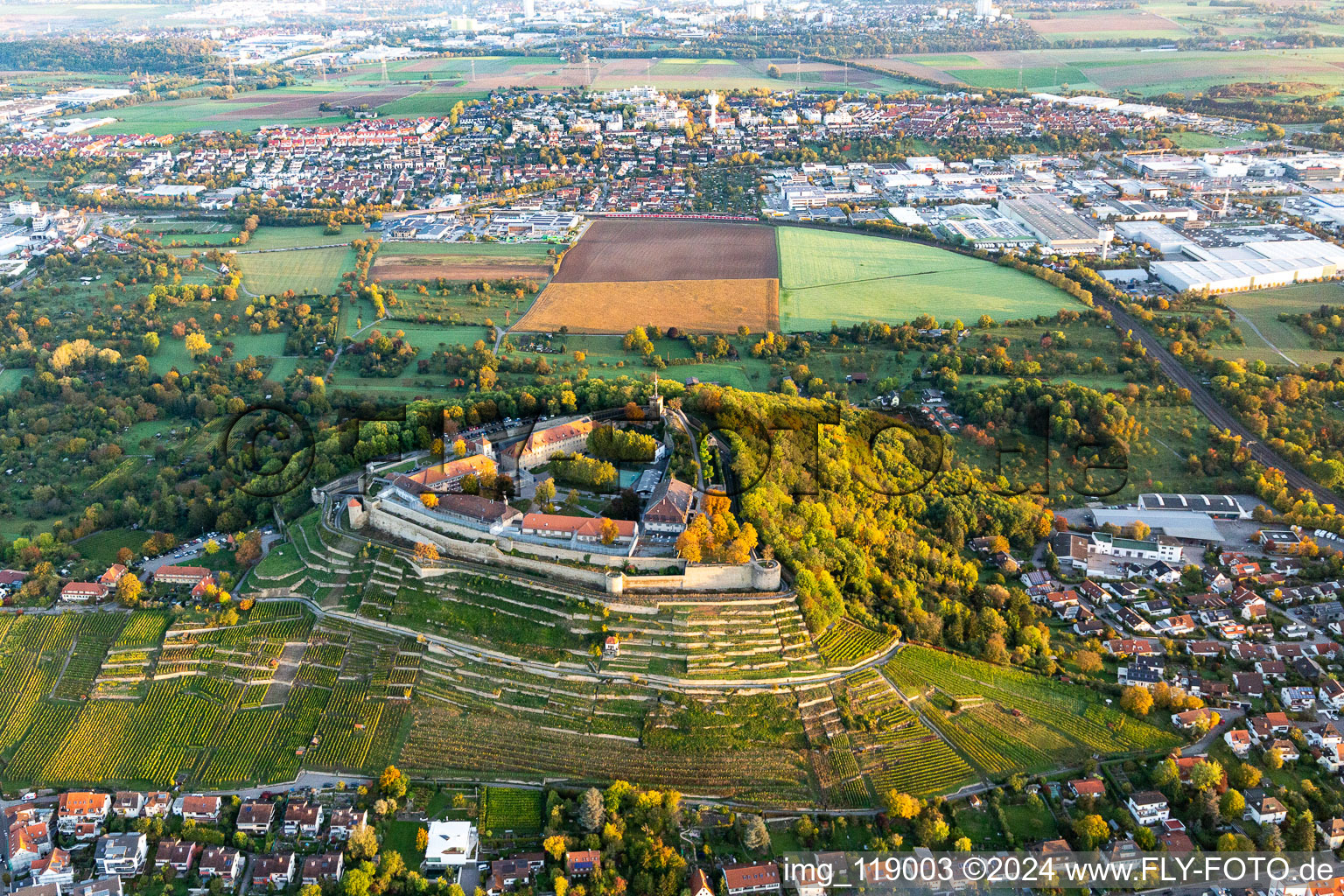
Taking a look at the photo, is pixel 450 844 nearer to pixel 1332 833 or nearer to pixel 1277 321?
pixel 1332 833

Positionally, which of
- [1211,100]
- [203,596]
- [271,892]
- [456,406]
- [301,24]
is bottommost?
[271,892]

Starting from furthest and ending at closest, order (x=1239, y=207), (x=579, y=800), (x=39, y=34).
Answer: (x=39, y=34) < (x=1239, y=207) < (x=579, y=800)

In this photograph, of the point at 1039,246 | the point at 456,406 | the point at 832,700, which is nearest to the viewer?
the point at 832,700

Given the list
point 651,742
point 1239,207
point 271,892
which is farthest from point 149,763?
point 1239,207

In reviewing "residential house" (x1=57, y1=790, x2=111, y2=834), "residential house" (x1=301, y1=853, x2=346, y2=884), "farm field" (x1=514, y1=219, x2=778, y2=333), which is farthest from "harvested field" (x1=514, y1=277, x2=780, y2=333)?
"residential house" (x1=301, y1=853, x2=346, y2=884)

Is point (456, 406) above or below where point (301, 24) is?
below

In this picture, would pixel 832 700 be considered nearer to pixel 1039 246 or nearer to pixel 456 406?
pixel 456 406
